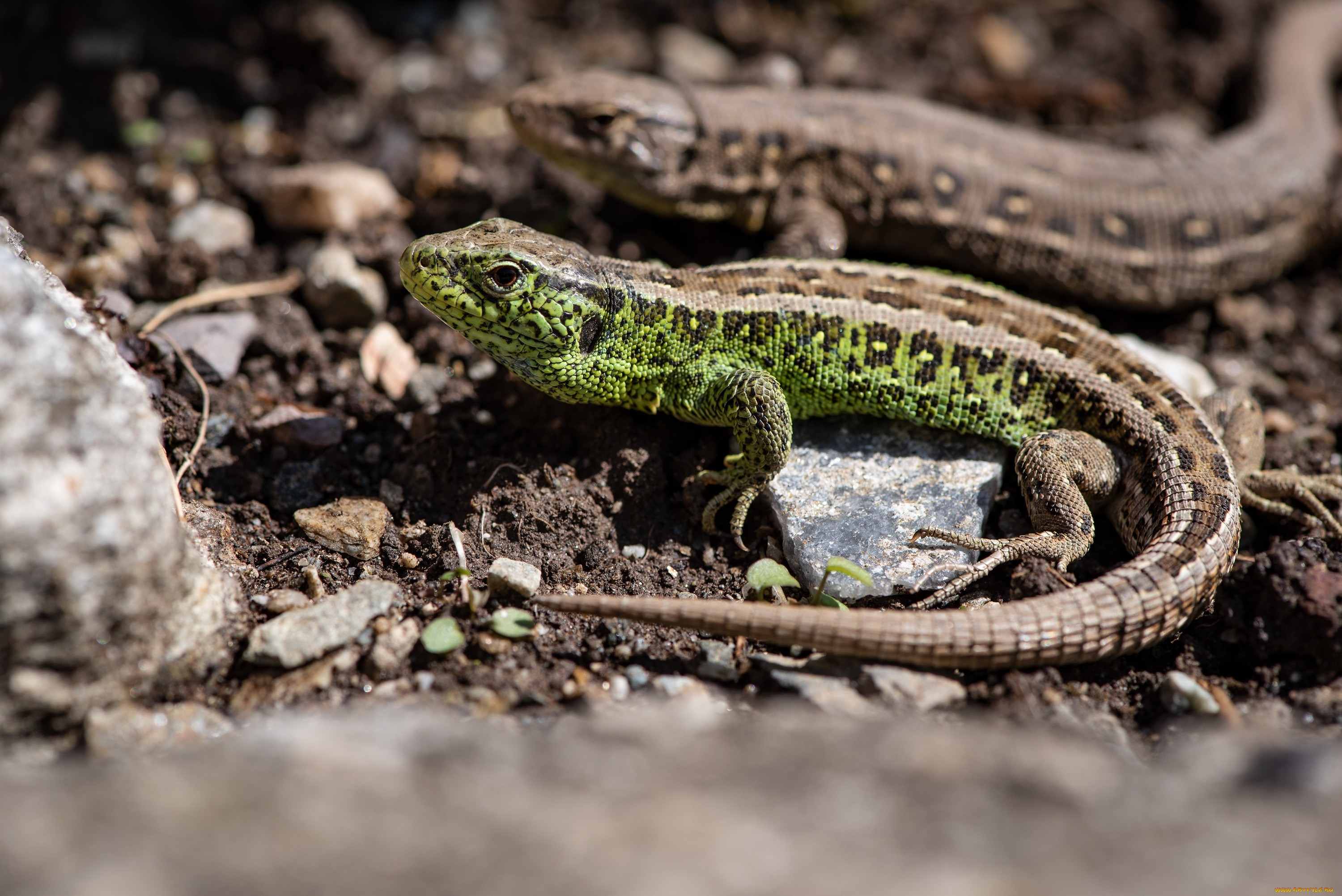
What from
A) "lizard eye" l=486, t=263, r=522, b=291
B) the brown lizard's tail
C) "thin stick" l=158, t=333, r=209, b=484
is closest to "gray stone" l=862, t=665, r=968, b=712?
the brown lizard's tail

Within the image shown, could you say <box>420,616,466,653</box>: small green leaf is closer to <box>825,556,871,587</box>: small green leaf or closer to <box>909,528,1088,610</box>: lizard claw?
<box>825,556,871,587</box>: small green leaf

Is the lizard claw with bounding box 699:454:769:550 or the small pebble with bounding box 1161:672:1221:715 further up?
the lizard claw with bounding box 699:454:769:550

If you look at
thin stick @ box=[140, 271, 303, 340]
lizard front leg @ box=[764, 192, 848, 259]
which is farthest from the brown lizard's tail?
thin stick @ box=[140, 271, 303, 340]

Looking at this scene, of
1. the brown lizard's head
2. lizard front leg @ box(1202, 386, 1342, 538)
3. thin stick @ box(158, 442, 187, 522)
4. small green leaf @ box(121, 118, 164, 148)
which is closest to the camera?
thin stick @ box(158, 442, 187, 522)

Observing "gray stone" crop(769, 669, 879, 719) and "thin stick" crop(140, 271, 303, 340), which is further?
"thin stick" crop(140, 271, 303, 340)

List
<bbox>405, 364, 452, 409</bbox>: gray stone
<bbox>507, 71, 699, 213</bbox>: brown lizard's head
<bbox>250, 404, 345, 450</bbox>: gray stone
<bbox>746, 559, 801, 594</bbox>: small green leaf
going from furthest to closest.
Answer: <bbox>507, 71, 699, 213</bbox>: brown lizard's head
<bbox>405, 364, 452, 409</bbox>: gray stone
<bbox>250, 404, 345, 450</bbox>: gray stone
<bbox>746, 559, 801, 594</bbox>: small green leaf

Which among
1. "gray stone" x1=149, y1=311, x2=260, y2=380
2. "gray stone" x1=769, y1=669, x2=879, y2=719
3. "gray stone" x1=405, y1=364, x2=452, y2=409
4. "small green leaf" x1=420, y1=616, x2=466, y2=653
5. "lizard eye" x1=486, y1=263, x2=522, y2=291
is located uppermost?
"lizard eye" x1=486, y1=263, x2=522, y2=291

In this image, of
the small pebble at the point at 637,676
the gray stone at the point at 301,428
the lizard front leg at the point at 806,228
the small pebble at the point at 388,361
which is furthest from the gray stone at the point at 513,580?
the lizard front leg at the point at 806,228

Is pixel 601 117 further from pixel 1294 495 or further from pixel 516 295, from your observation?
pixel 1294 495
